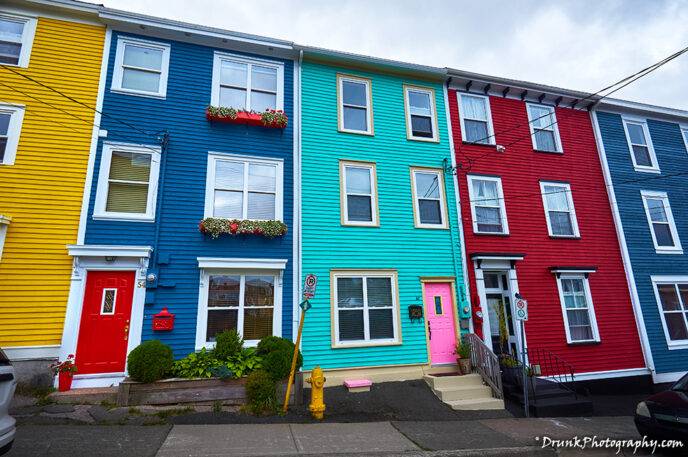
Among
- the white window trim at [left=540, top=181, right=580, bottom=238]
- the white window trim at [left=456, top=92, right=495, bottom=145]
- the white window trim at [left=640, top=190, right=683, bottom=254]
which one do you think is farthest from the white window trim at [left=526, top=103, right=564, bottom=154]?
the white window trim at [left=640, top=190, right=683, bottom=254]

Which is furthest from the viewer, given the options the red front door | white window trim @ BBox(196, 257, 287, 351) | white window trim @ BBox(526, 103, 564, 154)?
→ white window trim @ BBox(526, 103, 564, 154)

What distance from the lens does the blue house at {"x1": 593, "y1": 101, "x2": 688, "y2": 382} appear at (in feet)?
42.8

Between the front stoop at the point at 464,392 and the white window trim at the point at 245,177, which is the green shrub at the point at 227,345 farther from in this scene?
the front stoop at the point at 464,392

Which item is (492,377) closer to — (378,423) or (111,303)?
(378,423)

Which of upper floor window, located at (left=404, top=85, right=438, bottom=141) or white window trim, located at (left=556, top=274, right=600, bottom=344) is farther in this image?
upper floor window, located at (left=404, top=85, right=438, bottom=141)

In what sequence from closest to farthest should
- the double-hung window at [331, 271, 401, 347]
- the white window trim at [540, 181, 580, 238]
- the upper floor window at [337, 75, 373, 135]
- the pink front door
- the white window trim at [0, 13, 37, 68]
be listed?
1. the white window trim at [0, 13, 37, 68]
2. the double-hung window at [331, 271, 401, 347]
3. the pink front door
4. the upper floor window at [337, 75, 373, 135]
5. the white window trim at [540, 181, 580, 238]

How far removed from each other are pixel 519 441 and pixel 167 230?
9.49m

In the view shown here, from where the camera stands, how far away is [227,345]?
28.8 ft

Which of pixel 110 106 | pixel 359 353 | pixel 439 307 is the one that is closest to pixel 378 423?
pixel 359 353

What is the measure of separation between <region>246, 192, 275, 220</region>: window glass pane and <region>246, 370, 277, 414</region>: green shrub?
4519 mm

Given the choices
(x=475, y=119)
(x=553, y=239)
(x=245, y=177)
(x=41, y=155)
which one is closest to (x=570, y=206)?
(x=553, y=239)

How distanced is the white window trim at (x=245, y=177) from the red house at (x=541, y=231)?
20.2 feet

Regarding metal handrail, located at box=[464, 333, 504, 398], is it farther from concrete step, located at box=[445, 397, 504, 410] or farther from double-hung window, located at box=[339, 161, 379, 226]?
double-hung window, located at box=[339, 161, 379, 226]

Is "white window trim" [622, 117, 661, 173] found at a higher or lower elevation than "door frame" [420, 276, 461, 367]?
higher
